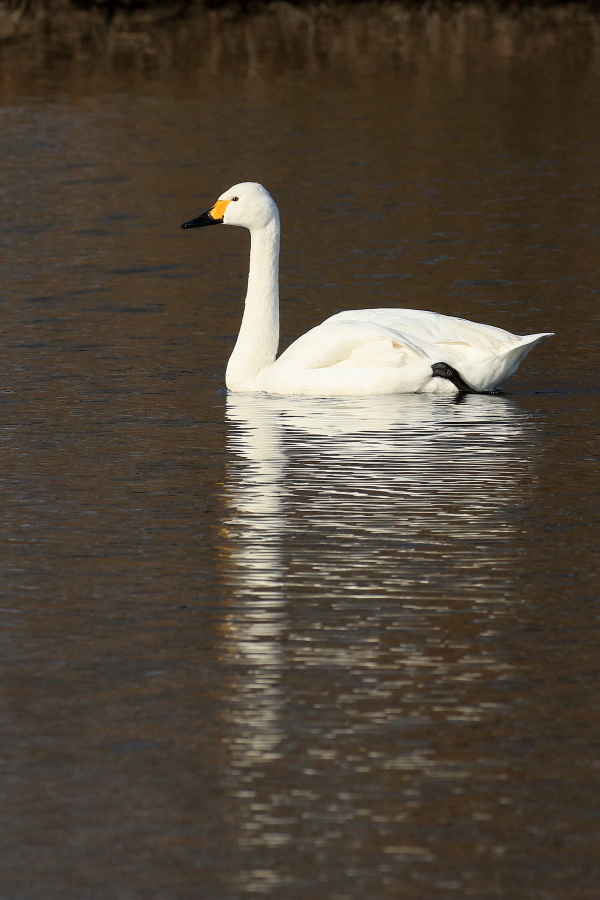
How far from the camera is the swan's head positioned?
41.1 ft

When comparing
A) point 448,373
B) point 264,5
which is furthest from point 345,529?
point 264,5

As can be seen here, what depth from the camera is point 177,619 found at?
672 cm

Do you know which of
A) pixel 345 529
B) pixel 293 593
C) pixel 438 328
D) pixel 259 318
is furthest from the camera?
pixel 259 318

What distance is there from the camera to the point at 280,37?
40344 mm

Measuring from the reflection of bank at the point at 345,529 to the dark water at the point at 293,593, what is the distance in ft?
0.07

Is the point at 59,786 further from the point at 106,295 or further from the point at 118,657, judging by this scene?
the point at 106,295

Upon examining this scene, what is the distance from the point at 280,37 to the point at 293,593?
114 ft

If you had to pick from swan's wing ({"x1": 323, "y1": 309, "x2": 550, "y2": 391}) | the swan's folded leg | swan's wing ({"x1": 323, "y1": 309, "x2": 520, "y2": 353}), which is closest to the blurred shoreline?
swan's wing ({"x1": 323, "y1": 309, "x2": 520, "y2": 353})

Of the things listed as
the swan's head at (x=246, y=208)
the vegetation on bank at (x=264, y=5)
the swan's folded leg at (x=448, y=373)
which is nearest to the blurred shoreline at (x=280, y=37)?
the vegetation on bank at (x=264, y=5)

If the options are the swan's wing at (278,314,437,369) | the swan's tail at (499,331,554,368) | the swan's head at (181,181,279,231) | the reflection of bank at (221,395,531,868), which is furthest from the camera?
the swan's head at (181,181,279,231)

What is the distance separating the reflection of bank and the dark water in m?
0.02

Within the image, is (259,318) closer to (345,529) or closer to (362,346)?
(362,346)

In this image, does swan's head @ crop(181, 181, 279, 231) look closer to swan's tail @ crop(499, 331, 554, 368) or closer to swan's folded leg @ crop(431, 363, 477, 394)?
swan's folded leg @ crop(431, 363, 477, 394)

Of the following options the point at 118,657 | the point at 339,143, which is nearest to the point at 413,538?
the point at 118,657
